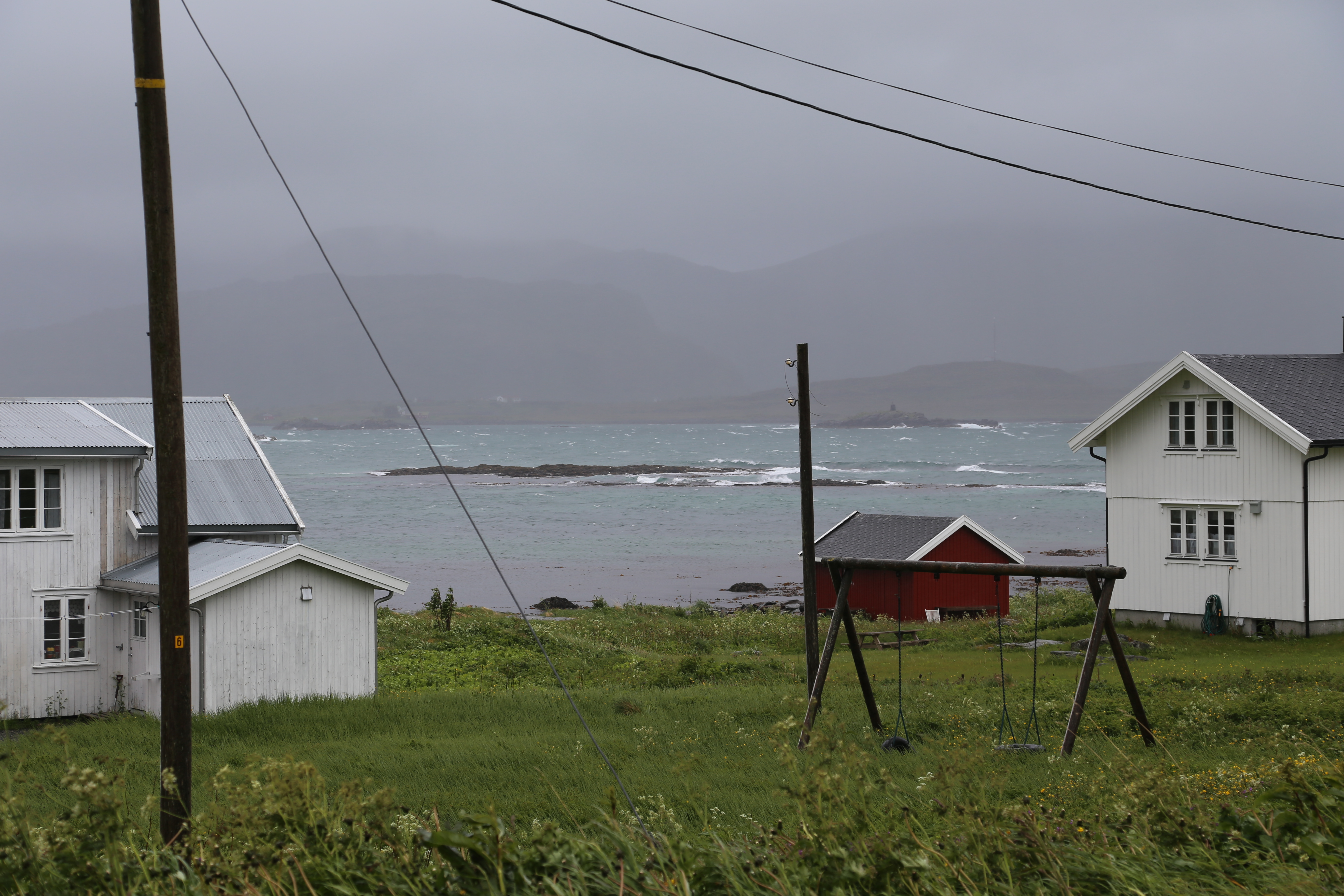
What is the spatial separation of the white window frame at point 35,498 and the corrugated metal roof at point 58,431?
0.53 meters

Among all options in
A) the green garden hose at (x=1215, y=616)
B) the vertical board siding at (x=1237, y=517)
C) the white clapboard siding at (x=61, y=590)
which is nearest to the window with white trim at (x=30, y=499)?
the white clapboard siding at (x=61, y=590)

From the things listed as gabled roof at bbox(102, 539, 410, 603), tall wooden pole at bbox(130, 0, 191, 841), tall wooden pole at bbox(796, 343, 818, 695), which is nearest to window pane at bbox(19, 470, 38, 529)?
gabled roof at bbox(102, 539, 410, 603)

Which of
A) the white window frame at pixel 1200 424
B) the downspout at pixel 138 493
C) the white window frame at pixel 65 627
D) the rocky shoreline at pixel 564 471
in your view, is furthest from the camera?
the rocky shoreline at pixel 564 471

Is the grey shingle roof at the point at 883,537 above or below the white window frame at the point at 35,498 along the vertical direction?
below

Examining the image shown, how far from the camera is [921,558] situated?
36188 millimetres

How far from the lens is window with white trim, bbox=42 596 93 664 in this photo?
20.6 m

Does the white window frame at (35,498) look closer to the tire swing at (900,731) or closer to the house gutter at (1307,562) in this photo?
the tire swing at (900,731)

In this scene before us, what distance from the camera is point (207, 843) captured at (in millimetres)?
5699

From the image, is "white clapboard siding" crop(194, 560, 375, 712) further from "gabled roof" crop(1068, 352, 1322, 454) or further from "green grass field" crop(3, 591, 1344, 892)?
"gabled roof" crop(1068, 352, 1322, 454)

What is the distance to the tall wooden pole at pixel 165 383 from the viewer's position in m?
9.09

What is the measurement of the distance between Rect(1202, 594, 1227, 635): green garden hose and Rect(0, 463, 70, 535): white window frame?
25.6m

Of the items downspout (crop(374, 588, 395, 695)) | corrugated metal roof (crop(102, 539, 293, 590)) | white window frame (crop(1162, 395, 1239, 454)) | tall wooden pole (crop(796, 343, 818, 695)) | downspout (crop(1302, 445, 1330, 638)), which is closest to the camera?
tall wooden pole (crop(796, 343, 818, 695))

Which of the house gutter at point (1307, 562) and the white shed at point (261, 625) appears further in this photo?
the house gutter at point (1307, 562)

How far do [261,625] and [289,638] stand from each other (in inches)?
23.1
